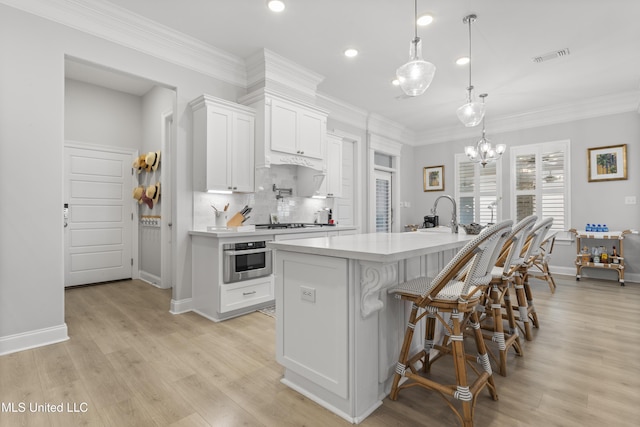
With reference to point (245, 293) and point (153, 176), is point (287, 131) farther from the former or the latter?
point (153, 176)

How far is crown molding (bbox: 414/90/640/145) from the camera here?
201 inches

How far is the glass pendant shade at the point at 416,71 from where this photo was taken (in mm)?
2381

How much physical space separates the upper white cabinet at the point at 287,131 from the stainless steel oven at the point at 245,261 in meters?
1.03

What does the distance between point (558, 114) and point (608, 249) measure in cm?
240

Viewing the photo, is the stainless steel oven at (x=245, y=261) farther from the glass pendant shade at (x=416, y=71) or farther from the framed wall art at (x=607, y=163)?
the framed wall art at (x=607, y=163)

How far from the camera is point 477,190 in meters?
6.65

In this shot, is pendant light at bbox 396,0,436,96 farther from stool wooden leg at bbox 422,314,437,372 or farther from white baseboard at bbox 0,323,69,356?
white baseboard at bbox 0,323,69,356

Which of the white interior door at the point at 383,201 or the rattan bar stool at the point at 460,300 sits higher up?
the white interior door at the point at 383,201

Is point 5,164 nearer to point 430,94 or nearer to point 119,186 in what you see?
point 119,186

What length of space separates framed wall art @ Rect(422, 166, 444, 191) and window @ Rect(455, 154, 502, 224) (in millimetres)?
343

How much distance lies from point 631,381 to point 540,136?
5.02 meters

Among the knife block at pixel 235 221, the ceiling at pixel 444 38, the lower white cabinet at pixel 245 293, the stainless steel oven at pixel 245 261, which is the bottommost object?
the lower white cabinet at pixel 245 293

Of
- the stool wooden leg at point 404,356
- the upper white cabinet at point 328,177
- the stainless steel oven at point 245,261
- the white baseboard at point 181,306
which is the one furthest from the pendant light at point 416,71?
the white baseboard at point 181,306

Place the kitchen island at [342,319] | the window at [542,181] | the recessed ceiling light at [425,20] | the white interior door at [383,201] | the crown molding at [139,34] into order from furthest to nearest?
the white interior door at [383,201] < the window at [542,181] < the recessed ceiling light at [425,20] < the crown molding at [139,34] < the kitchen island at [342,319]
